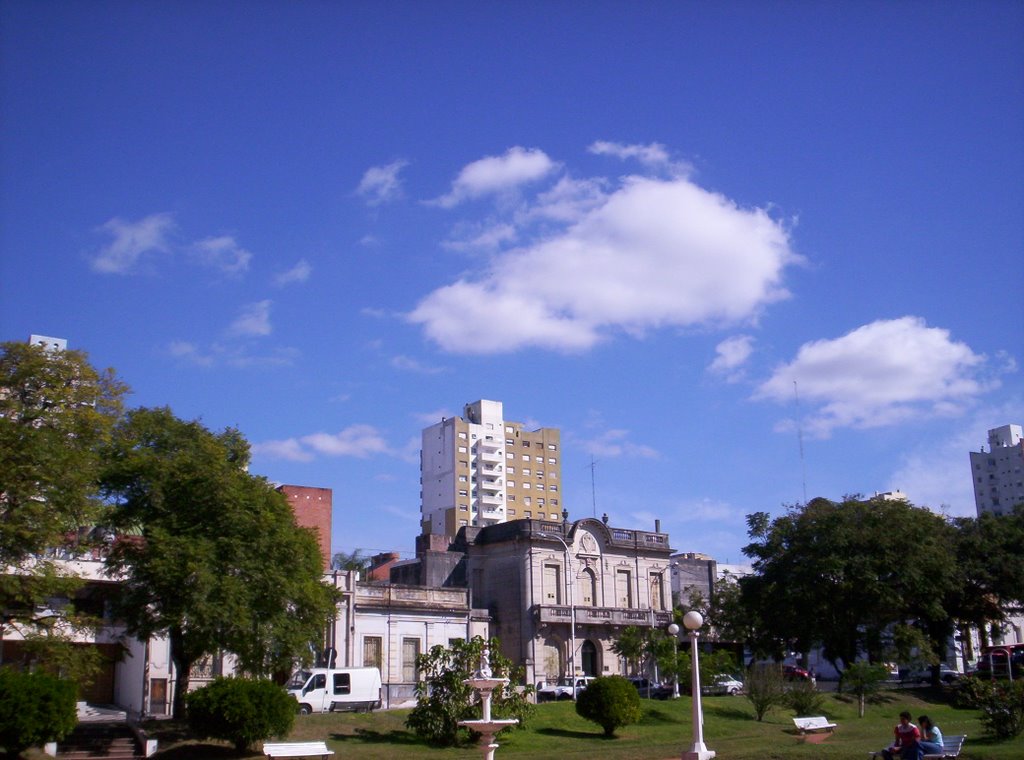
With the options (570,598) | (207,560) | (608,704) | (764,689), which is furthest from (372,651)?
(207,560)

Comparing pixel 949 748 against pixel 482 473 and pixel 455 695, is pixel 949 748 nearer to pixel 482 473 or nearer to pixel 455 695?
pixel 455 695

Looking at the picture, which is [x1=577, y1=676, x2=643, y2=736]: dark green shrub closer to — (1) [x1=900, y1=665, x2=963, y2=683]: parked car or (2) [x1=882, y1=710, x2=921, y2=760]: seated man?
(2) [x1=882, y1=710, x2=921, y2=760]: seated man

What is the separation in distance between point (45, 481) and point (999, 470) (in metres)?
158

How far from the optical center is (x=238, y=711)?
90.3ft

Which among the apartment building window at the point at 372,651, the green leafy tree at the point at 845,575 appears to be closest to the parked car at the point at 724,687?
the green leafy tree at the point at 845,575

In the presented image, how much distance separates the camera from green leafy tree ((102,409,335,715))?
2970 centimetres

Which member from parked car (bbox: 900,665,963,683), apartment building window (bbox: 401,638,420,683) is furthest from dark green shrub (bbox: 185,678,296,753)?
parked car (bbox: 900,665,963,683)

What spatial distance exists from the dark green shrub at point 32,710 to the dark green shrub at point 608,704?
16.8 m

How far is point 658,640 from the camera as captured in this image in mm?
48219

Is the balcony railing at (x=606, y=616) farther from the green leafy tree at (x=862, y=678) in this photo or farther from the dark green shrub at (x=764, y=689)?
the dark green shrub at (x=764, y=689)

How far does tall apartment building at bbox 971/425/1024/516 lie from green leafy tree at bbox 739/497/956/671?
116 m

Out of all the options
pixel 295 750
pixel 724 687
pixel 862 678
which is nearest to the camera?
pixel 295 750

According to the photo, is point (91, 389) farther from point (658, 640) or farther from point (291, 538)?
point (658, 640)

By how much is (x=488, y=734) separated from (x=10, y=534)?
44.6ft
